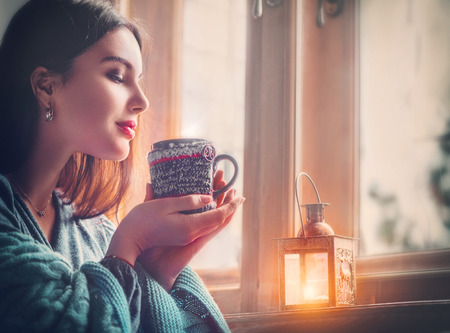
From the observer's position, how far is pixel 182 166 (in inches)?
30.7

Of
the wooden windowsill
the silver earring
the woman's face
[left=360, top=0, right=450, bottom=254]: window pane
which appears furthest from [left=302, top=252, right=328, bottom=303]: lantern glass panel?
the silver earring

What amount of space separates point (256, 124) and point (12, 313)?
3.23 feet

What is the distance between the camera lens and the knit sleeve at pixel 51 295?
65 centimetres

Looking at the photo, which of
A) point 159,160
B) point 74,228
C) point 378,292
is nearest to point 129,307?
point 159,160

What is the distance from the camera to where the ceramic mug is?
78 cm

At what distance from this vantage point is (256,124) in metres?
1.50

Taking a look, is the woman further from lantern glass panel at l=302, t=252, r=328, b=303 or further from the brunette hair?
lantern glass panel at l=302, t=252, r=328, b=303

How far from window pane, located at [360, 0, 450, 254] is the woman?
63 cm

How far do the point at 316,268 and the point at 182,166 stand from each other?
0.52m

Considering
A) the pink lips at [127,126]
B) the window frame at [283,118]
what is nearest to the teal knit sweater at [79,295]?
the pink lips at [127,126]

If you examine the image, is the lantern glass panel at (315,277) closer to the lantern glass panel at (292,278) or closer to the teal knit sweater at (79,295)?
the lantern glass panel at (292,278)

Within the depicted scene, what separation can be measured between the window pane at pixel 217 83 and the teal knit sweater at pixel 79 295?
0.78 m

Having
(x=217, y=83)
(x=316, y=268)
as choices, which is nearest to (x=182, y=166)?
(x=316, y=268)

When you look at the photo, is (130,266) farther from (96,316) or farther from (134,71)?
(134,71)
